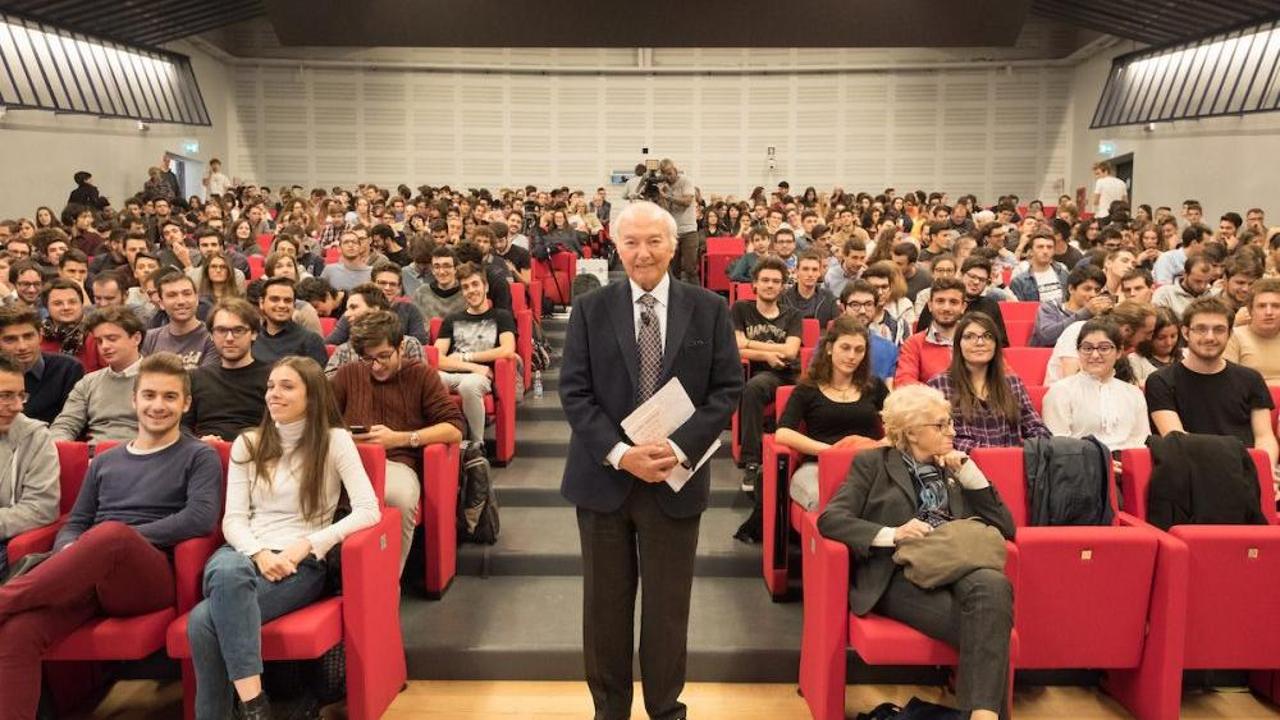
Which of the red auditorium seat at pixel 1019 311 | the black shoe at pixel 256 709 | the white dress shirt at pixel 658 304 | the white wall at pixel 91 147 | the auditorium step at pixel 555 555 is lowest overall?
A: the black shoe at pixel 256 709

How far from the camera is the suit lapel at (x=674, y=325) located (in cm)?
252

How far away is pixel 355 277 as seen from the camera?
6.43 metres

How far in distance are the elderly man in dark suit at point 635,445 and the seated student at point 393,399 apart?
120 centimetres

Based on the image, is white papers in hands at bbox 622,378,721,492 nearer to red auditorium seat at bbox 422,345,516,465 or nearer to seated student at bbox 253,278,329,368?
seated student at bbox 253,278,329,368

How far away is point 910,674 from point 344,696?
5.68 feet

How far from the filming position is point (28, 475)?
308 cm

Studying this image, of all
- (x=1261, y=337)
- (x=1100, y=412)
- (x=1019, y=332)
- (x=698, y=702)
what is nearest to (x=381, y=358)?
(x=698, y=702)

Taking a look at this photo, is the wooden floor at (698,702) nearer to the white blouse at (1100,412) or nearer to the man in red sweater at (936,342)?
the white blouse at (1100,412)

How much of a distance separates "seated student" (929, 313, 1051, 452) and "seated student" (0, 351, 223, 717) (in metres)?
2.36

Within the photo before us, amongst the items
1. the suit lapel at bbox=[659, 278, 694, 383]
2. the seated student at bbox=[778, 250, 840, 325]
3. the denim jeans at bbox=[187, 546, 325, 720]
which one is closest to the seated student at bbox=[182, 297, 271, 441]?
the denim jeans at bbox=[187, 546, 325, 720]

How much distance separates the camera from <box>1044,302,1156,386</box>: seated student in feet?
13.2

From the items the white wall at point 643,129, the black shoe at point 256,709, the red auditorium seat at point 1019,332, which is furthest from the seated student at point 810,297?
the white wall at point 643,129

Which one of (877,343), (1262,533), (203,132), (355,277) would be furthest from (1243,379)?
(203,132)

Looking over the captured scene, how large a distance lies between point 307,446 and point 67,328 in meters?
2.27
